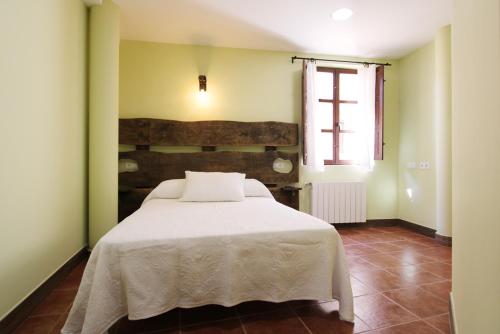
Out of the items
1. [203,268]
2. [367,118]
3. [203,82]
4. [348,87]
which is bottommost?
[203,268]

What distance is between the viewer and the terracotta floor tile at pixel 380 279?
→ 2062 mm

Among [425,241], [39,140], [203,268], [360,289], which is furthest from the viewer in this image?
[425,241]

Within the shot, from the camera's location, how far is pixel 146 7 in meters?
2.69

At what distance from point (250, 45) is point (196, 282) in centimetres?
318

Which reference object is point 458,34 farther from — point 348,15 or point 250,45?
point 250,45

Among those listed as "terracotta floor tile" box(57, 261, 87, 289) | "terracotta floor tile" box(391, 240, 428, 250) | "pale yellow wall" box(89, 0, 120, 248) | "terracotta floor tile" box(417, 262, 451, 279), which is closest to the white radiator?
"terracotta floor tile" box(391, 240, 428, 250)

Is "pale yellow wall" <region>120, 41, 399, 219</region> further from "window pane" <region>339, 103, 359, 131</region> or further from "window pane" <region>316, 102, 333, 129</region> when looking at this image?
"window pane" <region>339, 103, 359, 131</region>

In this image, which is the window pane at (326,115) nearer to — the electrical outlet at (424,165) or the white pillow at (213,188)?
the electrical outlet at (424,165)

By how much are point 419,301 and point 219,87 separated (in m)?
3.20

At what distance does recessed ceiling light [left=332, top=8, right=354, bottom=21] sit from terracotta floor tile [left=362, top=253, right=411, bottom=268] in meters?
2.71

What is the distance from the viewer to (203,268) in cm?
149

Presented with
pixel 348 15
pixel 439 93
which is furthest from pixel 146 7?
pixel 439 93

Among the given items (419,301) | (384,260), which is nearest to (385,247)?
(384,260)

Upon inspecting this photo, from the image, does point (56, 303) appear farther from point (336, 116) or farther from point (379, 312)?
point (336, 116)
